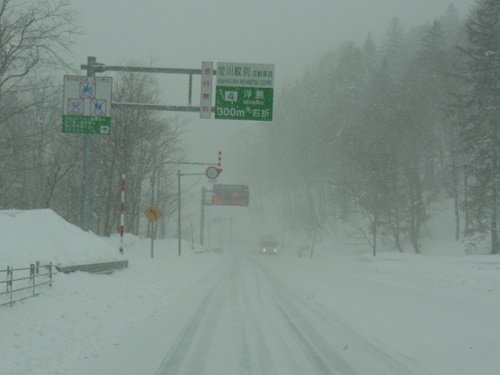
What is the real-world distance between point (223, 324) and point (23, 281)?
4.46 meters

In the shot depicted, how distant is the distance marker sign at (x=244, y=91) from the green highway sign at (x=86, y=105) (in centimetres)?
408

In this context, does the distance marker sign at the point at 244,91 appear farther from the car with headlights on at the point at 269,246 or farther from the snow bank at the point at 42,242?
the car with headlights on at the point at 269,246

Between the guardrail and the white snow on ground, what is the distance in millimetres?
228

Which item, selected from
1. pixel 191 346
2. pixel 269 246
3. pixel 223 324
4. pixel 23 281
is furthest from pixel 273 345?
pixel 269 246

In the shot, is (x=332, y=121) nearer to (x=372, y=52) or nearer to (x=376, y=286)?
(x=372, y=52)

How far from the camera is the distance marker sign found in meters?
20.3

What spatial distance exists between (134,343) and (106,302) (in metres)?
4.61

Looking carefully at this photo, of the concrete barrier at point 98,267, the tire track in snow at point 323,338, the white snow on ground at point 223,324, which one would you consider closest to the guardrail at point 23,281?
the white snow on ground at point 223,324

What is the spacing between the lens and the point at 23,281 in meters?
12.5

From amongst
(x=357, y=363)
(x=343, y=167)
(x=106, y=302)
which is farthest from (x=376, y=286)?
(x=343, y=167)

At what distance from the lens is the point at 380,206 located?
158 feet

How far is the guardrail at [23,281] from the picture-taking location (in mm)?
10984

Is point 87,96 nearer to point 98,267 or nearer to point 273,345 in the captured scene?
point 98,267

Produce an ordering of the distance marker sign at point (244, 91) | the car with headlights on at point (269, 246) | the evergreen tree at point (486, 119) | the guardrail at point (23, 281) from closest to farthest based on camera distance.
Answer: the guardrail at point (23, 281) → the distance marker sign at point (244, 91) → the evergreen tree at point (486, 119) → the car with headlights on at point (269, 246)
